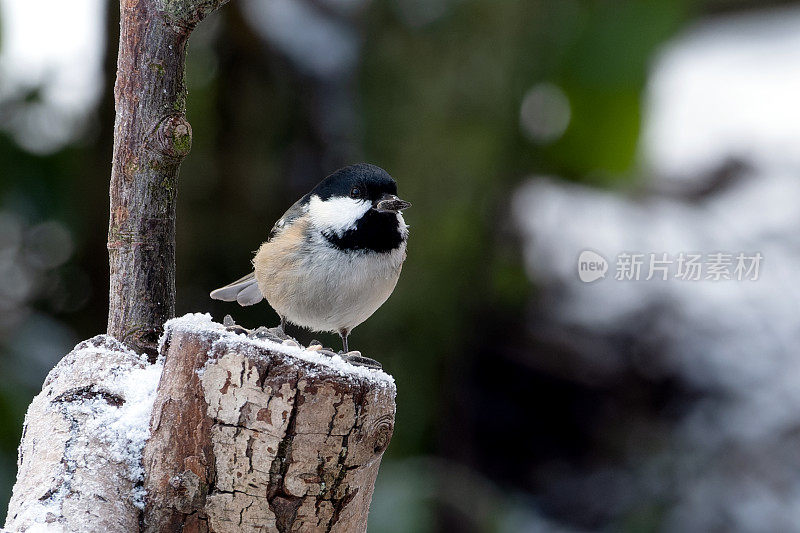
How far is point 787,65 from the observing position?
4.21m

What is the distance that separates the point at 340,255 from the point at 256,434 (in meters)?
0.56

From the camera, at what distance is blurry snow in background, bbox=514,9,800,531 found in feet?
9.92

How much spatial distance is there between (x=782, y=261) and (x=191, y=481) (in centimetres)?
274

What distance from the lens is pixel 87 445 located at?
3.92 feet

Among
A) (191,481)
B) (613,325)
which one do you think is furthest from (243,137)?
(191,481)

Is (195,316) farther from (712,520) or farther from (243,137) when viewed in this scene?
(712,520)

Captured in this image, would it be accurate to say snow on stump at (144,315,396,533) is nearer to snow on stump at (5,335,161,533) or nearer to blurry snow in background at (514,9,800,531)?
snow on stump at (5,335,161,533)

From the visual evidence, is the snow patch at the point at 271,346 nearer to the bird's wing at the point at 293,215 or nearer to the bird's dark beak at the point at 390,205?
the bird's dark beak at the point at 390,205

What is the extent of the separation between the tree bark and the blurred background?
1223mm

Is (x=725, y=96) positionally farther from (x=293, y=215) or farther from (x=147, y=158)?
(x=147, y=158)

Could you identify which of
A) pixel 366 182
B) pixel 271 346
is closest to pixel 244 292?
pixel 366 182

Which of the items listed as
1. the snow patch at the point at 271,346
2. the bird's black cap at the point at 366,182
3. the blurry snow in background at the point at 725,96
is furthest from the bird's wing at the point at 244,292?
the blurry snow in background at the point at 725,96

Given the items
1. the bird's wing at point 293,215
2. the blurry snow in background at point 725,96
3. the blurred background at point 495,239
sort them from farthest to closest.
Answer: the blurry snow in background at point 725,96, the blurred background at point 495,239, the bird's wing at point 293,215

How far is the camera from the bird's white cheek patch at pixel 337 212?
5.16 ft
